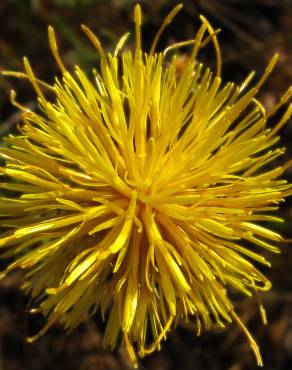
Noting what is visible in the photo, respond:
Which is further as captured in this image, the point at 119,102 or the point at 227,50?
the point at 227,50

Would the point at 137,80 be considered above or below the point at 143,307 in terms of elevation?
above

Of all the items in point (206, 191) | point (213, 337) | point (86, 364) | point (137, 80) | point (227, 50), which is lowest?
point (86, 364)

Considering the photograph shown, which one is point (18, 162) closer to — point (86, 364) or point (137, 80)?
point (137, 80)

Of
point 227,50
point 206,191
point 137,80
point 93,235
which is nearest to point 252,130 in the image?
point 206,191

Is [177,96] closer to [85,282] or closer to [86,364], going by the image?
[85,282]

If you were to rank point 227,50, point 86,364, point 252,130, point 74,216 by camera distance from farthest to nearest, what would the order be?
point 227,50 < point 86,364 < point 252,130 < point 74,216

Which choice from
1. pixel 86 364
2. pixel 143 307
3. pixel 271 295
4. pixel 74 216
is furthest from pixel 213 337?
pixel 74 216

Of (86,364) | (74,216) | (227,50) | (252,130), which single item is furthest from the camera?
(227,50)
